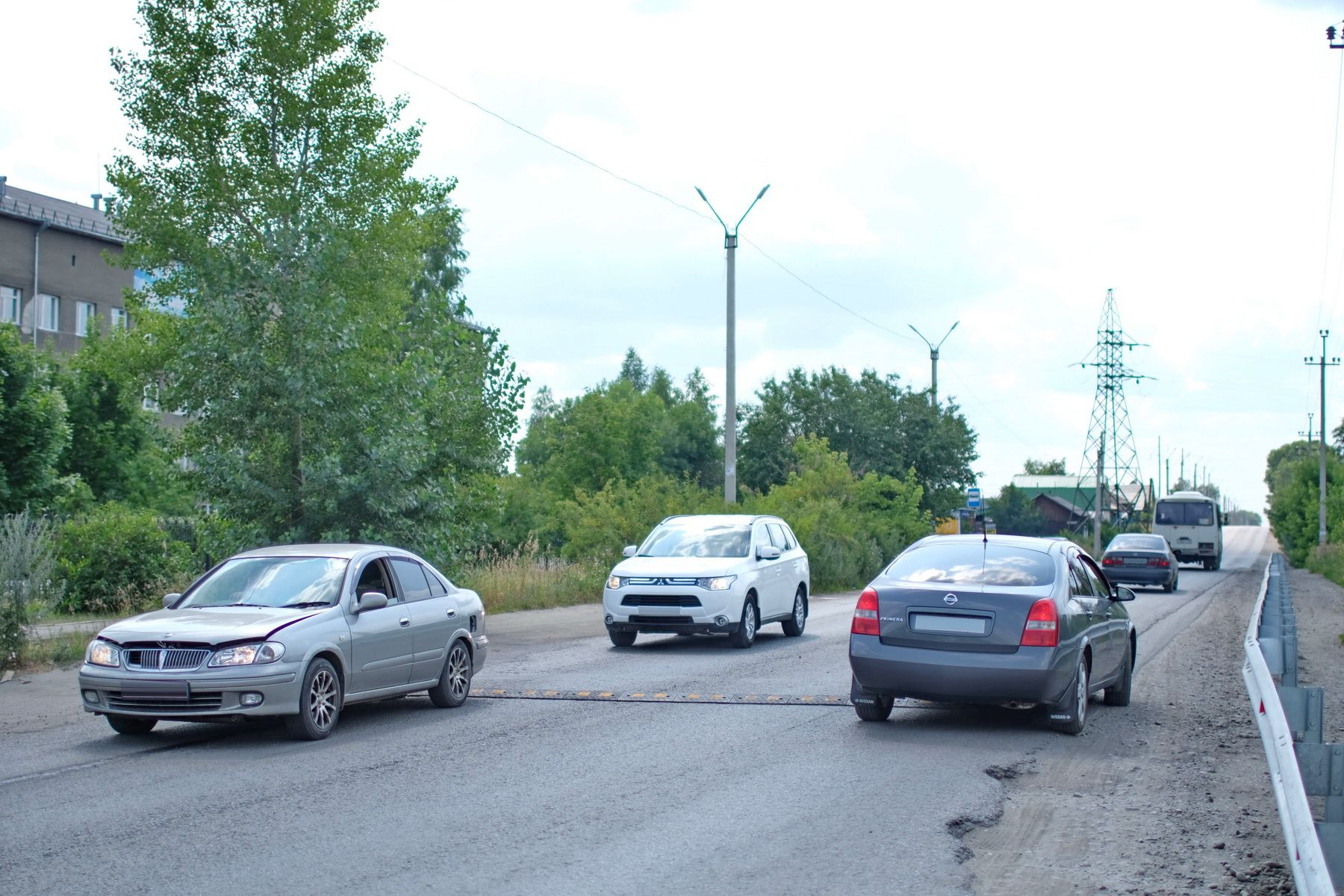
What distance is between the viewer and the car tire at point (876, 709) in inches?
421

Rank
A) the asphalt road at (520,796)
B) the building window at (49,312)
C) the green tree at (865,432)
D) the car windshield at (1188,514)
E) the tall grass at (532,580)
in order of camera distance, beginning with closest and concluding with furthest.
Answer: the asphalt road at (520,796) < the tall grass at (532,580) < the building window at (49,312) < the car windshield at (1188,514) < the green tree at (865,432)

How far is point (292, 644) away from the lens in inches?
385

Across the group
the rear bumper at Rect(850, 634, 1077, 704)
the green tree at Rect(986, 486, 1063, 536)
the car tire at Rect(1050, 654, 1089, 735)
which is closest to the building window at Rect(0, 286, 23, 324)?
the rear bumper at Rect(850, 634, 1077, 704)

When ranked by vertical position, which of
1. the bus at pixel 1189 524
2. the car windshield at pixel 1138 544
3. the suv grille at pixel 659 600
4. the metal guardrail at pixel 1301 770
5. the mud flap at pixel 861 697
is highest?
the bus at pixel 1189 524

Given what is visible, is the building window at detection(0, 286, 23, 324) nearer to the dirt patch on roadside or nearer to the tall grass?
the tall grass

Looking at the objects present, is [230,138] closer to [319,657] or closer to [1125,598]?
[319,657]

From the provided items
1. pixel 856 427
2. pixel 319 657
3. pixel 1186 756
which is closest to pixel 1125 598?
pixel 1186 756

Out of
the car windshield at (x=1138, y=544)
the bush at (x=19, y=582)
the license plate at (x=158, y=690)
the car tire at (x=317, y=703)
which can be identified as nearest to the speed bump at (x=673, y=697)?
the car tire at (x=317, y=703)

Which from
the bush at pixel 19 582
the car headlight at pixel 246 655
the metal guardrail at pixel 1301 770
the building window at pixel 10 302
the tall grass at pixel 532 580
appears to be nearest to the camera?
the metal guardrail at pixel 1301 770

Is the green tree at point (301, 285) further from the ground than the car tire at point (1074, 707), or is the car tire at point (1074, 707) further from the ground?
the green tree at point (301, 285)

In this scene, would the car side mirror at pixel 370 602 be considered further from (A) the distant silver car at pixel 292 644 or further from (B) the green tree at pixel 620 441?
(B) the green tree at pixel 620 441

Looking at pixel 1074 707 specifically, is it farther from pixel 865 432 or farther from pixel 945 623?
pixel 865 432

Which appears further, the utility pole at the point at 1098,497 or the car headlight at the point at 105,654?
the utility pole at the point at 1098,497

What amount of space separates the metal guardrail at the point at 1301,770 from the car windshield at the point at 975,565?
168cm
